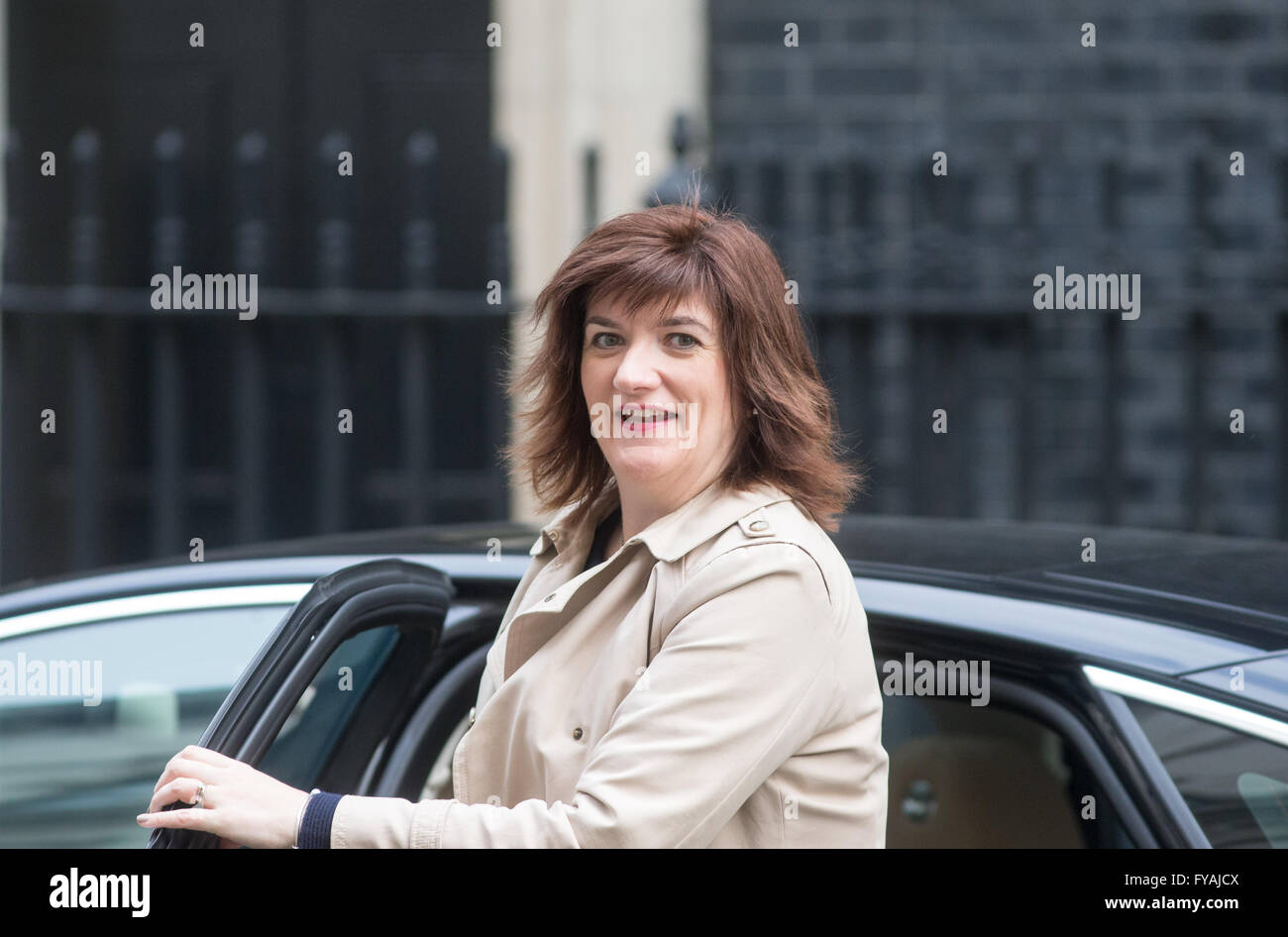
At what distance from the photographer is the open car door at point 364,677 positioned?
1754mm

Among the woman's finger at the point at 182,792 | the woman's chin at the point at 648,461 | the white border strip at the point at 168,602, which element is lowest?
the woman's finger at the point at 182,792

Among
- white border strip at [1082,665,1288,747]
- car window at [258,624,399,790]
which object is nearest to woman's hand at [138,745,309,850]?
car window at [258,624,399,790]

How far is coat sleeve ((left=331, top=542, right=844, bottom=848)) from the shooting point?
1.42m

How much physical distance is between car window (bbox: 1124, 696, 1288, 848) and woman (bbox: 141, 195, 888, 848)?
0.34 metres

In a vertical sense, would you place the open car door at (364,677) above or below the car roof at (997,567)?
below

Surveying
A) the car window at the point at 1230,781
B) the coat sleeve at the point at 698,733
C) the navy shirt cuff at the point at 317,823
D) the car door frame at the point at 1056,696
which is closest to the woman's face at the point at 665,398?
the coat sleeve at the point at 698,733

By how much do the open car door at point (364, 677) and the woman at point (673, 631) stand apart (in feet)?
0.60

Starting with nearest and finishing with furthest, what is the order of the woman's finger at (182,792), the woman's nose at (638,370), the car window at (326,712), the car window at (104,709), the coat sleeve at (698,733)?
1. the coat sleeve at (698,733)
2. the woman's finger at (182,792)
3. the woman's nose at (638,370)
4. the car window at (326,712)
5. the car window at (104,709)

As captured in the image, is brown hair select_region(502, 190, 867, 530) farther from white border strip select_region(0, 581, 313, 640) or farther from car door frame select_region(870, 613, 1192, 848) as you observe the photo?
white border strip select_region(0, 581, 313, 640)

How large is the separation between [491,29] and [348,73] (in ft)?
1.99

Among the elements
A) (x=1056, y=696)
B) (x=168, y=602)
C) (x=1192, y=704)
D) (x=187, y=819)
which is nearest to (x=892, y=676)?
(x=1056, y=696)

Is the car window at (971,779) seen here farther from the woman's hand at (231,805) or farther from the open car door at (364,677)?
the woman's hand at (231,805)
